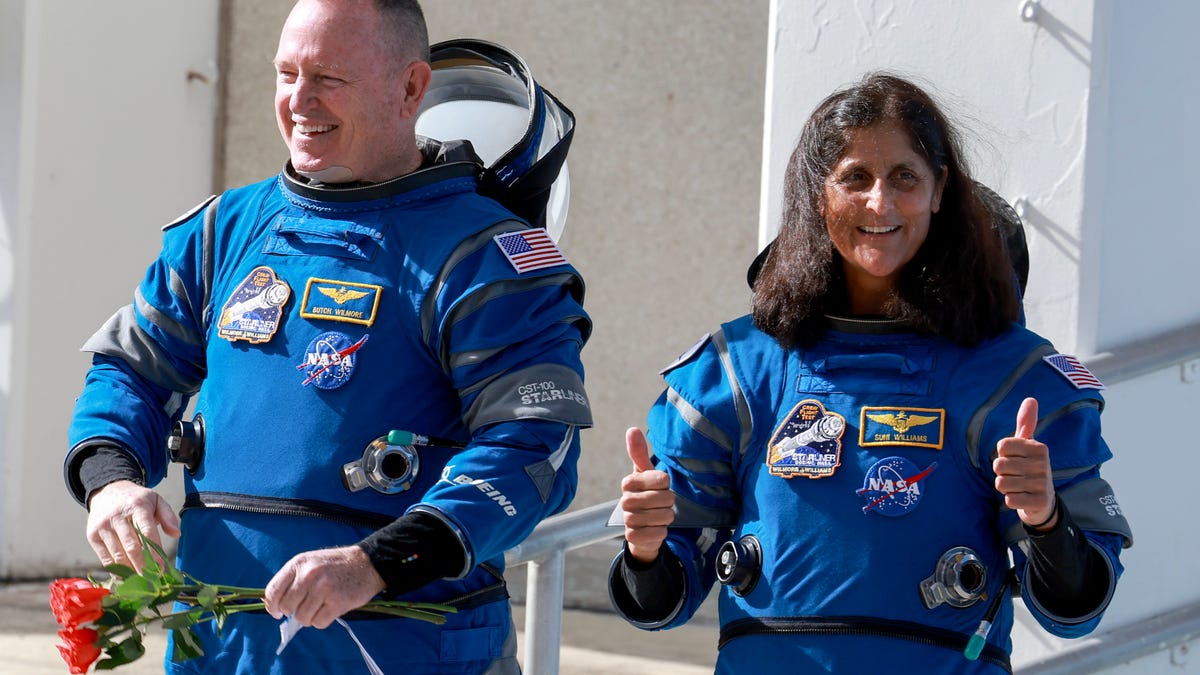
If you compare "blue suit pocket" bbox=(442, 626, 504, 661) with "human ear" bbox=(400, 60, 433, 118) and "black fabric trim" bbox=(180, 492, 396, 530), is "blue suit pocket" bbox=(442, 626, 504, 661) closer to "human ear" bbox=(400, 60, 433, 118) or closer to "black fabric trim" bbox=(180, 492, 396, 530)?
"black fabric trim" bbox=(180, 492, 396, 530)

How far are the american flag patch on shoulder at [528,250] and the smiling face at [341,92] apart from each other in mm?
251

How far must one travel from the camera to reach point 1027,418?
2199mm

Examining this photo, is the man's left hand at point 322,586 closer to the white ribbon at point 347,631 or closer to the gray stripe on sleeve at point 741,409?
the white ribbon at point 347,631

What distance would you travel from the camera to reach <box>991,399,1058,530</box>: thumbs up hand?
2.15m

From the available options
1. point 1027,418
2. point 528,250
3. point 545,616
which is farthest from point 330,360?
point 545,616

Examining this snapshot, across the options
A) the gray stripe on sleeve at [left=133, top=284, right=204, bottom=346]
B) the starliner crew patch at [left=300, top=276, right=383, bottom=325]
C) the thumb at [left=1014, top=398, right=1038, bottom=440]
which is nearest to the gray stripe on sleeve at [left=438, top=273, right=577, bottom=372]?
the starliner crew patch at [left=300, top=276, right=383, bottom=325]

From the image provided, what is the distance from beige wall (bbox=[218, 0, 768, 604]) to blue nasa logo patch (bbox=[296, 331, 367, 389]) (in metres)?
4.33

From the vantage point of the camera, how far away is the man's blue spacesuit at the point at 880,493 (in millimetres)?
2332

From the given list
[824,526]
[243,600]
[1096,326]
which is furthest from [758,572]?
[1096,326]

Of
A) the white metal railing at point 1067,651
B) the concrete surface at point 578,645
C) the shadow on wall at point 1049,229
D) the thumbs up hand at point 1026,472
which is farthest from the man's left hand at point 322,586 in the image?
the concrete surface at point 578,645

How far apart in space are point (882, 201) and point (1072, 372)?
374 millimetres

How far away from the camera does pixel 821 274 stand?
2.53 metres

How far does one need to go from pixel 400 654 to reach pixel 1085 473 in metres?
1.03

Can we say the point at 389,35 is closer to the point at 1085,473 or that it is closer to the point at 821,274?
the point at 821,274
